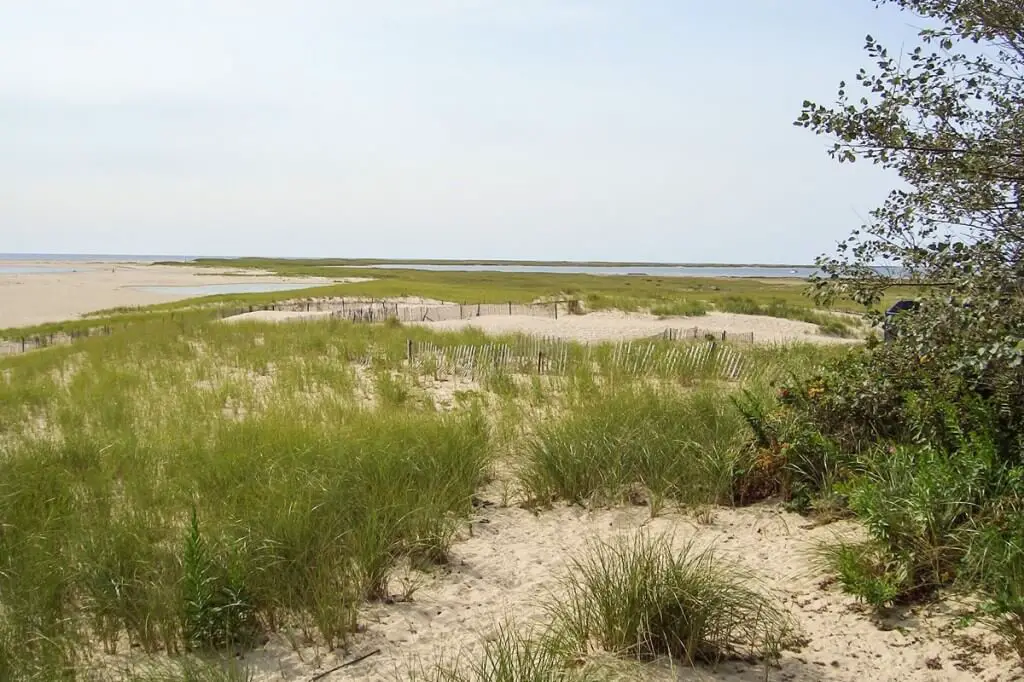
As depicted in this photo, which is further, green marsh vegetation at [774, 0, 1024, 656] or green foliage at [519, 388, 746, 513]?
green foliage at [519, 388, 746, 513]

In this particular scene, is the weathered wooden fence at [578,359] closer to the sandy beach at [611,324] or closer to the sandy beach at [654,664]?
the sandy beach at [654,664]

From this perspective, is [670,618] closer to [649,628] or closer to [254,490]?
[649,628]

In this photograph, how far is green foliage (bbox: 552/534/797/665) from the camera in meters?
3.31

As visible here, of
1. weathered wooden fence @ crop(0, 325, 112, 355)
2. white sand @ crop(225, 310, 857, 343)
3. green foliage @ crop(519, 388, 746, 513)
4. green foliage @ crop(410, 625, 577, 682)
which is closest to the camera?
green foliage @ crop(410, 625, 577, 682)

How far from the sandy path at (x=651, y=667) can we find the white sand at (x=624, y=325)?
50.4 ft

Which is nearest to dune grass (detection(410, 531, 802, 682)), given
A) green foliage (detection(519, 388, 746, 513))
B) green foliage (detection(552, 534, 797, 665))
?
green foliage (detection(552, 534, 797, 665))

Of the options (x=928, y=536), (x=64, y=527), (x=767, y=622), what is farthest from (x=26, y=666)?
(x=928, y=536)

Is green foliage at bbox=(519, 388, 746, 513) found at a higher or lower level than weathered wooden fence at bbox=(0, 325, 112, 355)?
higher

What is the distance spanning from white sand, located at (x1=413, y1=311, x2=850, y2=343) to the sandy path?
15.4 metres

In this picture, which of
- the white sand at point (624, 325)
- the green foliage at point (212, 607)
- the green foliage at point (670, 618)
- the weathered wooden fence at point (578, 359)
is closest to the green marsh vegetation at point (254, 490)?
the green foliage at point (212, 607)

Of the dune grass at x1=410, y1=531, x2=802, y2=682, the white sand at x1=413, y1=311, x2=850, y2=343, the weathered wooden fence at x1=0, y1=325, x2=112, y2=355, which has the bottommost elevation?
the weathered wooden fence at x1=0, y1=325, x2=112, y2=355

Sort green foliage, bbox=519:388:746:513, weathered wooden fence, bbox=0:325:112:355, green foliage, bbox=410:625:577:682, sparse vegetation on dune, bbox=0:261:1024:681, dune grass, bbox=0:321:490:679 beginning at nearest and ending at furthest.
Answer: green foliage, bbox=410:625:577:682 → sparse vegetation on dune, bbox=0:261:1024:681 → dune grass, bbox=0:321:490:679 → green foliage, bbox=519:388:746:513 → weathered wooden fence, bbox=0:325:112:355

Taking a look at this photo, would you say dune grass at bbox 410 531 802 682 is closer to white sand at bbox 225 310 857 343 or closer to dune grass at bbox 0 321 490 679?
dune grass at bbox 0 321 490 679

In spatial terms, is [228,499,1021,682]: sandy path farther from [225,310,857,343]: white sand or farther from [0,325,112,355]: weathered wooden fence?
[0,325,112,355]: weathered wooden fence
